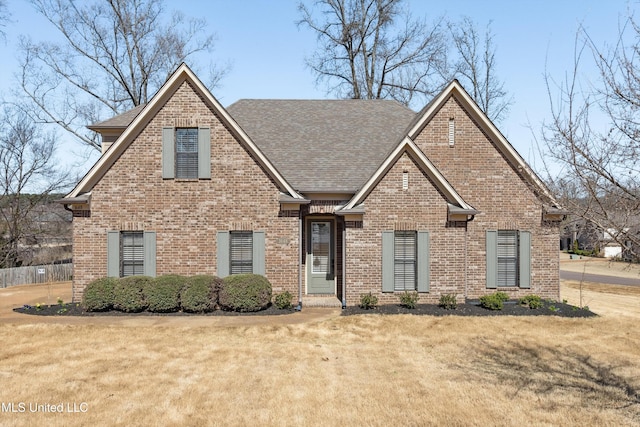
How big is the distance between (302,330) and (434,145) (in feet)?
26.3

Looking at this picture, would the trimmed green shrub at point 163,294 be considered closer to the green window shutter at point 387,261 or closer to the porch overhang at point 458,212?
the green window shutter at point 387,261

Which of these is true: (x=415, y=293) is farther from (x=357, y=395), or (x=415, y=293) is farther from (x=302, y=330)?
(x=357, y=395)

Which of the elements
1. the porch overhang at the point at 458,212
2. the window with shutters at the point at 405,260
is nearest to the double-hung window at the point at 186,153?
the window with shutters at the point at 405,260

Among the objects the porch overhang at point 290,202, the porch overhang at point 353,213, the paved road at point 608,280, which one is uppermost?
the porch overhang at point 290,202

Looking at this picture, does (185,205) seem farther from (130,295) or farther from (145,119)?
(130,295)

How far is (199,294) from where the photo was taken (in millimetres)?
11859

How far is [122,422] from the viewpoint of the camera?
5.27 m

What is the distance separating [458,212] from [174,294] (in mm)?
8966

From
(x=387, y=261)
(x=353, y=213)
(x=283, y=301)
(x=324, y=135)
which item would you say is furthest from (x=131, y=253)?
(x=324, y=135)

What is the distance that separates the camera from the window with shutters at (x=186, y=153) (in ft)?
42.3

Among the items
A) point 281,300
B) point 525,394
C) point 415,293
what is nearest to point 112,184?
point 281,300

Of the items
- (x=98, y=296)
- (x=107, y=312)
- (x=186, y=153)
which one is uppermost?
(x=186, y=153)

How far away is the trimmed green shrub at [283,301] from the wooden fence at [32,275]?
548 inches

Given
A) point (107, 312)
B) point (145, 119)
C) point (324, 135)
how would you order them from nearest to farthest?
point (107, 312)
point (145, 119)
point (324, 135)
